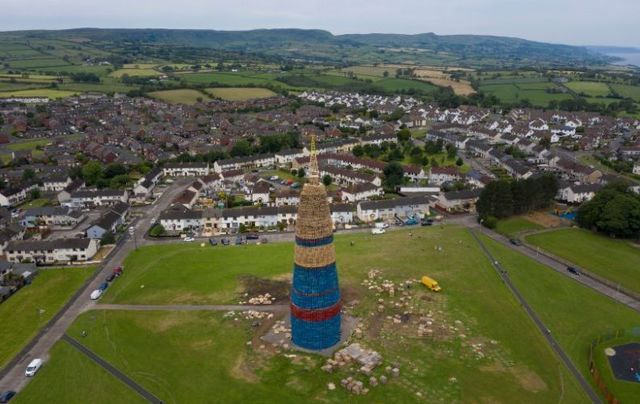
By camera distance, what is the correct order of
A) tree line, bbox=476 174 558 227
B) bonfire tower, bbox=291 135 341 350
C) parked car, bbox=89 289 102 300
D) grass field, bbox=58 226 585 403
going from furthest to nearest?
tree line, bbox=476 174 558 227, parked car, bbox=89 289 102 300, bonfire tower, bbox=291 135 341 350, grass field, bbox=58 226 585 403

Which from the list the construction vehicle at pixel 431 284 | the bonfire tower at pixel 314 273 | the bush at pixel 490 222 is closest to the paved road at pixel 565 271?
the bush at pixel 490 222

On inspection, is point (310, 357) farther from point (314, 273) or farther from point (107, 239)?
point (107, 239)

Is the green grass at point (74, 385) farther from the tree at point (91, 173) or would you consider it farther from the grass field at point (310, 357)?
the tree at point (91, 173)

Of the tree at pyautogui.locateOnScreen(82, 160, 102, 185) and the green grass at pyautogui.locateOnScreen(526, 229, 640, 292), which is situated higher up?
the green grass at pyautogui.locateOnScreen(526, 229, 640, 292)

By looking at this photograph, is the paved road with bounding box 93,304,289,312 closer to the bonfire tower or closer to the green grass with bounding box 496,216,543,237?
the bonfire tower

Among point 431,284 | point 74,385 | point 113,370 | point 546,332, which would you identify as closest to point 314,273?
point 113,370

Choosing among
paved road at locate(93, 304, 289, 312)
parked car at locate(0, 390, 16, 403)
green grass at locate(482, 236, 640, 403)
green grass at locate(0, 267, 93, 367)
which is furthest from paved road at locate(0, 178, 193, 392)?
green grass at locate(482, 236, 640, 403)

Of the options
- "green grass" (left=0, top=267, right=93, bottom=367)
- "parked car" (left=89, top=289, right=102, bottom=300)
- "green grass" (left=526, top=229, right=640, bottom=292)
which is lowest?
"green grass" (left=0, top=267, right=93, bottom=367)
